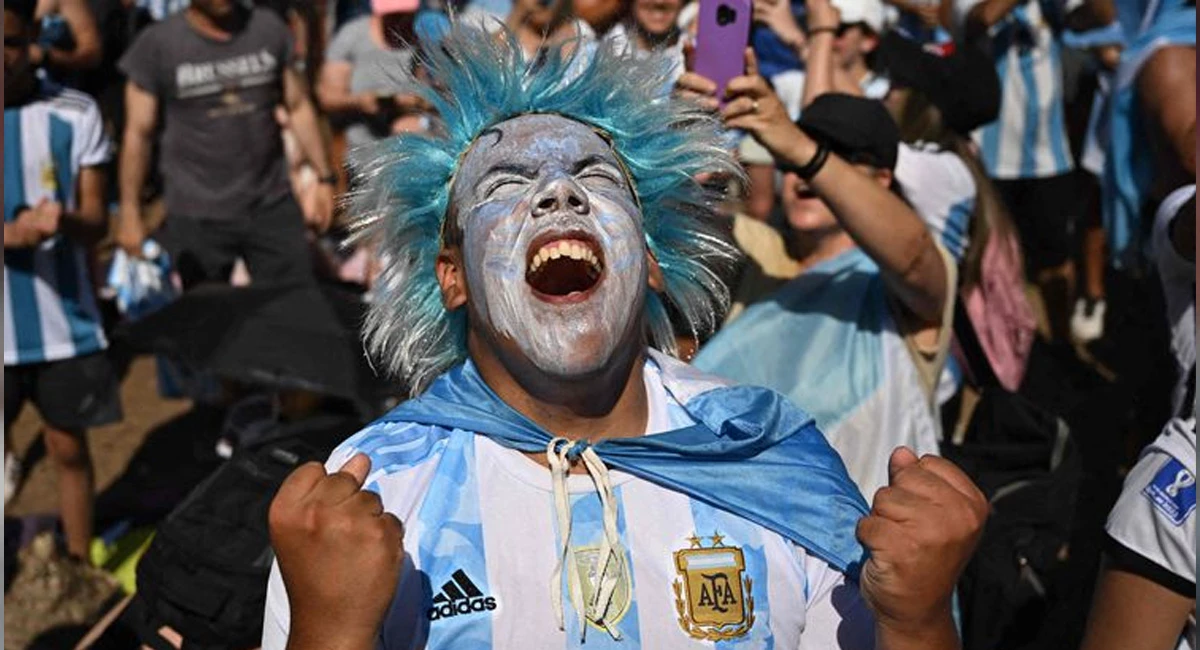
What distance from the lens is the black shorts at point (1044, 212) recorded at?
24.9ft

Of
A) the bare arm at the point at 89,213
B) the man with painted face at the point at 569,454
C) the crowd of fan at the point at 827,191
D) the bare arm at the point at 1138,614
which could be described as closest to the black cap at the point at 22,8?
the crowd of fan at the point at 827,191

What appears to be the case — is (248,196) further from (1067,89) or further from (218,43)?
(1067,89)

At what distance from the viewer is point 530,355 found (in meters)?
2.37

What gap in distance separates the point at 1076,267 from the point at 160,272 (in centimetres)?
411

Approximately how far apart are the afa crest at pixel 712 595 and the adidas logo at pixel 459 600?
0.26 metres

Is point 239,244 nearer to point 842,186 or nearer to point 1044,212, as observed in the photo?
point 1044,212

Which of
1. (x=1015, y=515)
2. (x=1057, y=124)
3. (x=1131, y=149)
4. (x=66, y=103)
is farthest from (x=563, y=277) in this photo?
(x=1057, y=124)

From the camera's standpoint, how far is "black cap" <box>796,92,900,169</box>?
3504 millimetres

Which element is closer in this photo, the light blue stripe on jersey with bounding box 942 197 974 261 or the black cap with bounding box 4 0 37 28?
the light blue stripe on jersey with bounding box 942 197 974 261

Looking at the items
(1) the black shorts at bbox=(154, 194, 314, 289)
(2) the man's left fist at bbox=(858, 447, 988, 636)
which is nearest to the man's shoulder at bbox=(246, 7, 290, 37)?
(1) the black shorts at bbox=(154, 194, 314, 289)

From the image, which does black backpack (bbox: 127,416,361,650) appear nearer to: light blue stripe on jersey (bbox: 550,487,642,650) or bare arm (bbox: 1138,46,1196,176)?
light blue stripe on jersey (bbox: 550,487,642,650)

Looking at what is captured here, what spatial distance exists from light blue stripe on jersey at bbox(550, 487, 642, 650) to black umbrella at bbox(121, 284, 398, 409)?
2.33 metres

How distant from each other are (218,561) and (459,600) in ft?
3.82

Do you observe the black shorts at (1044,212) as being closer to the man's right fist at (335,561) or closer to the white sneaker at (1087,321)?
the white sneaker at (1087,321)
